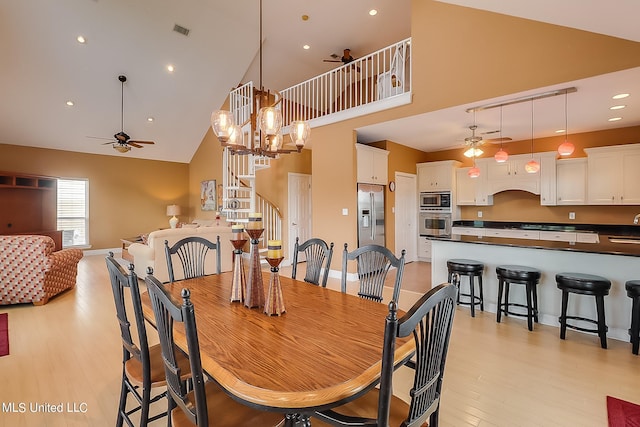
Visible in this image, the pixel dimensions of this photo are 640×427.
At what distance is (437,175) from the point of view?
6.86 metres

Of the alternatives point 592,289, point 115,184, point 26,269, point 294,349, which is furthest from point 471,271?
point 115,184

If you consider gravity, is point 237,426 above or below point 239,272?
below

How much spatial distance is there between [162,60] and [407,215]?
6.32 meters

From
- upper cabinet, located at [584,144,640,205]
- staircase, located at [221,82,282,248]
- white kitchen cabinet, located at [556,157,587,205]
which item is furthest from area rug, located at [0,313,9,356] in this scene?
upper cabinet, located at [584,144,640,205]

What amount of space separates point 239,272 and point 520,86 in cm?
382

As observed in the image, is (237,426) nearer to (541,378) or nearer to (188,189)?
(541,378)

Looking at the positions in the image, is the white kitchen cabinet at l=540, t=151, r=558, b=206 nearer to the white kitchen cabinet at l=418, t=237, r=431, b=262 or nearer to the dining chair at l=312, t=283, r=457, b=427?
the white kitchen cabinet at l=418, t=237, r=431, b=262

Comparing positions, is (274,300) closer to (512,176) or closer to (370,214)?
(370,214)

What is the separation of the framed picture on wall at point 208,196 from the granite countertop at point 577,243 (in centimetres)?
649

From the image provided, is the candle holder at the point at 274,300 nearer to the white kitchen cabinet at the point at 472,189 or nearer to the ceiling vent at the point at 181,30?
the white kitchen cabinet at the point at 472,189

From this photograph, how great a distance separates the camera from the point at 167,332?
3.96ft

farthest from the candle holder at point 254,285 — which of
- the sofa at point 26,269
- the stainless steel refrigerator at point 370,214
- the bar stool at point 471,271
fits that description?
the sofa at point 26,269

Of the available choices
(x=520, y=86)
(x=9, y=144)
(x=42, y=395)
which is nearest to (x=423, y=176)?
(x=520, y=86)

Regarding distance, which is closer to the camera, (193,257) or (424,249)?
(193,257)
